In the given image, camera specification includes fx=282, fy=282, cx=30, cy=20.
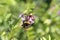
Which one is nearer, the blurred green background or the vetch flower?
the blurred green background

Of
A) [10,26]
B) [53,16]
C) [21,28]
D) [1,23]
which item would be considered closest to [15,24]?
[10,26]

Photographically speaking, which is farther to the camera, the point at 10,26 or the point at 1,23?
the point at 1,23

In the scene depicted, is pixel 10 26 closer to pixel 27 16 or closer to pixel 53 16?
pixel 27 16

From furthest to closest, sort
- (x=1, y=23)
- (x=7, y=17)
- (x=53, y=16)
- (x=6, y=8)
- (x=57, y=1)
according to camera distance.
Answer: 1. (x=57, y=1)
2. (x=53, y=16)
3. (x=6, y=8)
4. (x=1, y=23)
5. (x=7, y=17)

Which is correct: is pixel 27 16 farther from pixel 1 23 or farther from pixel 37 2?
pixel 37 2

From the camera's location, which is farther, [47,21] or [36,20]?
[47,21]

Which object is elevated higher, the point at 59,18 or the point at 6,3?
the point at 6,3

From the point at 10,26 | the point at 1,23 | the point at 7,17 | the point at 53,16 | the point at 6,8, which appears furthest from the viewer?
the point at 53,16

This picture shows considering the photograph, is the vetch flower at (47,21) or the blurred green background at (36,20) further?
the vetch flower at (47,21)
